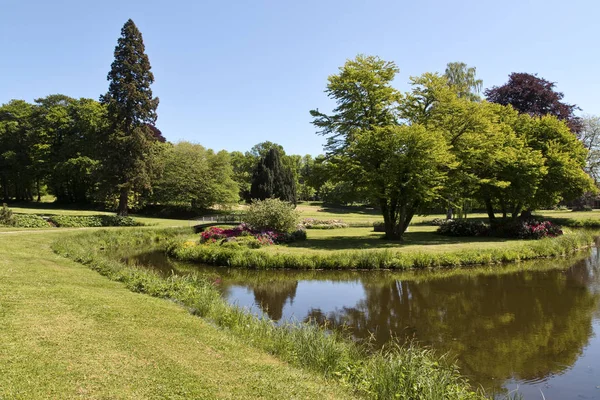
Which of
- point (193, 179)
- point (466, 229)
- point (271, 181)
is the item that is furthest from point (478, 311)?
point (193, 179)

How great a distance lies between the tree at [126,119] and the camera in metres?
35.9

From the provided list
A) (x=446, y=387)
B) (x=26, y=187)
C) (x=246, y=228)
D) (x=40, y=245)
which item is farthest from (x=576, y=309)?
(x=26, y=187)

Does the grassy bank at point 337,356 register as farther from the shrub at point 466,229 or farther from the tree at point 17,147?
the tree at point 17,147

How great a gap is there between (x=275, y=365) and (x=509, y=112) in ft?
109

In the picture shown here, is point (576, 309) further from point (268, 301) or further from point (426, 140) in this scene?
point (426, 140)

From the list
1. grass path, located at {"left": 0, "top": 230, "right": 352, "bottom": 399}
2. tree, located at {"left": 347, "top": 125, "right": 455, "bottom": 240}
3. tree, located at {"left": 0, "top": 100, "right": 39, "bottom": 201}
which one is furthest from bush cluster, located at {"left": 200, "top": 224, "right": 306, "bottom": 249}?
tree, located at {"left": 0, "top": 100, "right": 39, "bottom": 201}

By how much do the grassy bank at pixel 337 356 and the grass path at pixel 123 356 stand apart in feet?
1.51

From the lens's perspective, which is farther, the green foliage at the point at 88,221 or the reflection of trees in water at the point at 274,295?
the green foliage at the point at 88,221

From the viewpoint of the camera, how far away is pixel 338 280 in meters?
16.3

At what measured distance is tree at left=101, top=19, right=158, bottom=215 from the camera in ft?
118

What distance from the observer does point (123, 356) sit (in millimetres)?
5930

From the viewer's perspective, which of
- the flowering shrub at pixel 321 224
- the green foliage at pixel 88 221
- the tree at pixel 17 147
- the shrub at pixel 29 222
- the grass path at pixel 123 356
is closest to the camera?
the grass path at pixel 123 356

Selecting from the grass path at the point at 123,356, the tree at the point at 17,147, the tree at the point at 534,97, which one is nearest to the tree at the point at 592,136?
the tree at the point at 534,97

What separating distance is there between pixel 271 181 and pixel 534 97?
30.5m
